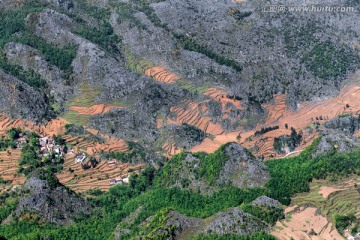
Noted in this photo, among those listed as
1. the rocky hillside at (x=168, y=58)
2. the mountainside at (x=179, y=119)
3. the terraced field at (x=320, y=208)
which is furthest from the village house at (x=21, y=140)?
the terraced field at (x=320, y=208)

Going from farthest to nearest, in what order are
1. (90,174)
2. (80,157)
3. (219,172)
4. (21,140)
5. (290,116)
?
(290,116), (21,140), (80,157), (90,174), (219,172)

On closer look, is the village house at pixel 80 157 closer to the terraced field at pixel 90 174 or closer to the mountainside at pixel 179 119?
the mountainside at pixel 179 119

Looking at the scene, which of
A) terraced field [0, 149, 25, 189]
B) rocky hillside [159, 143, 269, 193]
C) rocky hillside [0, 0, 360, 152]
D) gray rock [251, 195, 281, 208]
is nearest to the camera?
gray rock [251, 195, 281, 208]

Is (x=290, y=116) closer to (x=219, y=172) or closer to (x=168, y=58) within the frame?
(x=168, y=58)

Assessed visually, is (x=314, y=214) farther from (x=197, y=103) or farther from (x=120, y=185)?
(x=197, y=103)

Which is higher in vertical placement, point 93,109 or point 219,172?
point 219,172

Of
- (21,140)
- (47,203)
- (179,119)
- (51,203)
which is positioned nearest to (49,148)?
(21,140)

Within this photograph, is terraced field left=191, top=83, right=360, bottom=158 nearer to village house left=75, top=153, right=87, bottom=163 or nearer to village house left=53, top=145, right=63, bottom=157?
village house left=75, top=153, right=87, bottom=163

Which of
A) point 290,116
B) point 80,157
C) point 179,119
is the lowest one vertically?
point 80,157

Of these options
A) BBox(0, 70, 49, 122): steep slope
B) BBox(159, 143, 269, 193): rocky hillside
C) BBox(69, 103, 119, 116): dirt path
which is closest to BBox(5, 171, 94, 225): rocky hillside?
BBox(159, 143, 269, 193): rocky hillside
